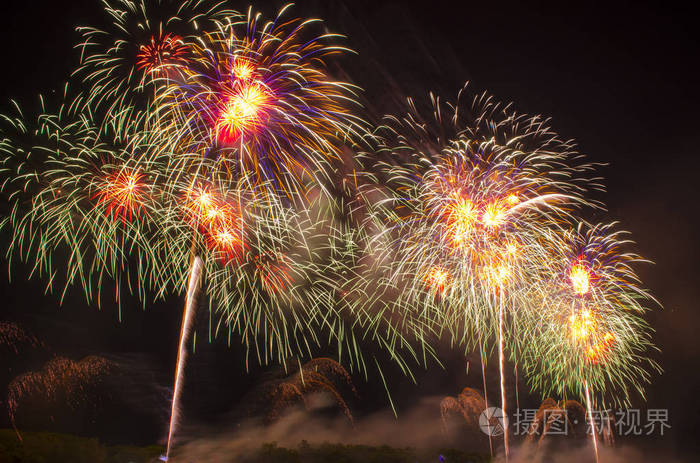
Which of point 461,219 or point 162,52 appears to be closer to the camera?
point 162,52

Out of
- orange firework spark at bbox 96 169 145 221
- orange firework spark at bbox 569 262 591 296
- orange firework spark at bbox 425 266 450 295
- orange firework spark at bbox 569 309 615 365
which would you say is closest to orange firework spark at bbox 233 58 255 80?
orange firework spark at bbox 96 169 145 221

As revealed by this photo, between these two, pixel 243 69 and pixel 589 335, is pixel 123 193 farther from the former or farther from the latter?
pixel 589 335

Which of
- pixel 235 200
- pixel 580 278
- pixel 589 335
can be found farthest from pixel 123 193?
pixel 589 335

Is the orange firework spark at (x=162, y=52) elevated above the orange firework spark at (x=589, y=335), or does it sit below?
above

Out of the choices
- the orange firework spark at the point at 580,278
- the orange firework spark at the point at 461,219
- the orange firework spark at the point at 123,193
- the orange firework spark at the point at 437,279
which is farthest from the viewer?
the orange firework spark at the point at 580,278

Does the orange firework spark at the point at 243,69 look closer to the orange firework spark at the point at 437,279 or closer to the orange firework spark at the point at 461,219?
the orange firework spark at the point at 461,219

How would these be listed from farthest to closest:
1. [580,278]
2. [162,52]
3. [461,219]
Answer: [580,278]
[461,219]
[162,52]

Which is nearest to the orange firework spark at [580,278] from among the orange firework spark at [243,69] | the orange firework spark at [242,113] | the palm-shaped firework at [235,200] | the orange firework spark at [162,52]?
the palm-shaped firework at [235,200]

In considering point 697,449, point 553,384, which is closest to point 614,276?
point 553,384

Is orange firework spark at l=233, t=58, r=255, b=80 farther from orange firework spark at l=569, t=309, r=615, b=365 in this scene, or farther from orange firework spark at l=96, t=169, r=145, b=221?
orange firework spark at l=569, t=309, r=615, b=365
